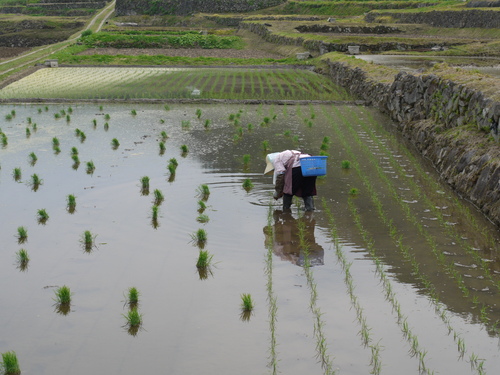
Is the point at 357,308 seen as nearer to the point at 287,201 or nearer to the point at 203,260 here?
the point at 203,260

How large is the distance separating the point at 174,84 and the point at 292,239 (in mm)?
15322

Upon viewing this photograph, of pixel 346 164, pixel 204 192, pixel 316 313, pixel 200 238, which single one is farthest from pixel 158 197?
pixel 316 313

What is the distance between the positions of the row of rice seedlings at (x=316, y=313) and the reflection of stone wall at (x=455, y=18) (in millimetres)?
31961

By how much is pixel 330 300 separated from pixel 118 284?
2214 millimetres

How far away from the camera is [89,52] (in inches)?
1368

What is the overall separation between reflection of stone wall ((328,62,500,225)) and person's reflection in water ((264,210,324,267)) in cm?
252

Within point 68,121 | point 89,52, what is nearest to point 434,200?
point 68,121

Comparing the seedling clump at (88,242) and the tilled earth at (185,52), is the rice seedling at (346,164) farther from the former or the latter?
the tilled earth at (185,52)

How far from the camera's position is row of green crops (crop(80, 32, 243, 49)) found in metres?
39.0

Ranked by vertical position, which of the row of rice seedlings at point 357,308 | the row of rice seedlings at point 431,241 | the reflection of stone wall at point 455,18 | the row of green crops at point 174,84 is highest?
the reflection of stone wall at point 455,18

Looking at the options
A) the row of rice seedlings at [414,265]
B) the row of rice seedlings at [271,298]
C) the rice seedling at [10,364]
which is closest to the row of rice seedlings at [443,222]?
the row of rice seedlings at [414,265]

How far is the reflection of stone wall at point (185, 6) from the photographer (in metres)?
58.6

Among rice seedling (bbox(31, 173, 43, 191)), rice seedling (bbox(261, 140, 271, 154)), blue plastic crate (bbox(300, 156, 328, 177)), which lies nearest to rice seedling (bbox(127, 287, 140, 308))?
blue plastic crate (bbox(300, 156, 328, 177))

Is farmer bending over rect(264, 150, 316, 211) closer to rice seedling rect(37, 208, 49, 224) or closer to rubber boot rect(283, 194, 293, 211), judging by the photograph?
rubber boot rect(283, 194, 293, 211)
